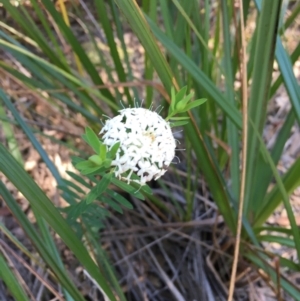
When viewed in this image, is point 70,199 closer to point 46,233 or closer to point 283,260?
point 46,233

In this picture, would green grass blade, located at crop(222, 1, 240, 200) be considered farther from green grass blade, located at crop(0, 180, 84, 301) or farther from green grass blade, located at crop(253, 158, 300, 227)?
green grass blade, located at crop(0, 180, 84, 301)

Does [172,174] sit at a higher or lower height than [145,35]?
lower

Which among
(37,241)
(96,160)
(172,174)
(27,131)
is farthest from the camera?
(172,174)

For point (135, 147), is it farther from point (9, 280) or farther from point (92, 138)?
point (9, 280)

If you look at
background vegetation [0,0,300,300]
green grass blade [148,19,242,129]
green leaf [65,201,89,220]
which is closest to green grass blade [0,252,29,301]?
background vegetation [0,0,300,300]

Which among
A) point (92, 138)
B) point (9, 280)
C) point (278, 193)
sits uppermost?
point (92, 138)

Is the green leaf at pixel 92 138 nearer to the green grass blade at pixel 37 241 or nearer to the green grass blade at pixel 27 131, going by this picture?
the green grass blade at pixel 37 241

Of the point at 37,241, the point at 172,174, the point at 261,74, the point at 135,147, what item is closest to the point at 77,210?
the point at 37,241
